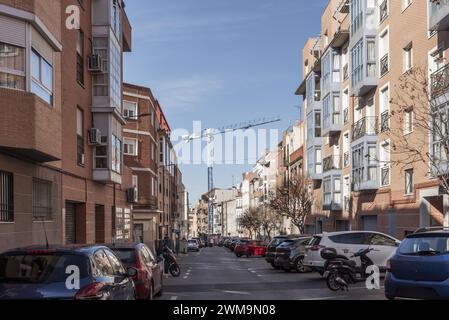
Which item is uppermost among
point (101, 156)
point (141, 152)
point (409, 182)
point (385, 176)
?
point (141, 152)

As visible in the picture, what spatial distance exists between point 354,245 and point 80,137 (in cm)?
A: 1111

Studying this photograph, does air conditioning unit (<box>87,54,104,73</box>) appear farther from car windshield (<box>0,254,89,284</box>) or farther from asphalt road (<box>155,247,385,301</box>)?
car windshield (<box>0,254,89,284</box>)

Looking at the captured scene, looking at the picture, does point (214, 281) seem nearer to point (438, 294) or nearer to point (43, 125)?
point (43, 125)

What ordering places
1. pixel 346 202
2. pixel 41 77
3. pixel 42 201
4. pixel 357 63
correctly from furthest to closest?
pixel 346 202 → pixel 357 63 → pixel 42 201 → pixel 41 77

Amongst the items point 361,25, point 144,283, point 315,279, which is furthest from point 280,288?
point 361,25

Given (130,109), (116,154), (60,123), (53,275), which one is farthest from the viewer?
(130,109)

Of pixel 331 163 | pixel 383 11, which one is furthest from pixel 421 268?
pixel 331 163

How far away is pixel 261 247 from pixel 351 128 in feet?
44.2

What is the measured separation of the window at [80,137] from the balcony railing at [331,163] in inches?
879

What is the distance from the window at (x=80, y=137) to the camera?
2280 cm

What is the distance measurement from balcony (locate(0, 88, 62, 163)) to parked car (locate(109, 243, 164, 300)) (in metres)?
3.24

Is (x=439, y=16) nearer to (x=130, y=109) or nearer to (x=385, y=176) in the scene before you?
(x=385, y=176)

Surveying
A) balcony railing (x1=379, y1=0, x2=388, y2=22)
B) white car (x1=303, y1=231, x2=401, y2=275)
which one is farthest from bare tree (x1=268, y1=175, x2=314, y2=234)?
white car (x1=303, y1=231, x2=401, y2=275)

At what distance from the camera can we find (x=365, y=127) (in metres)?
33.3
